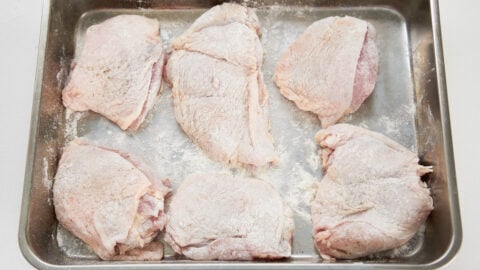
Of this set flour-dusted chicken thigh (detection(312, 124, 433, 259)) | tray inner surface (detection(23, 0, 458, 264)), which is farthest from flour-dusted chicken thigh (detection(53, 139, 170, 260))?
flour-dusted chicken thigh (detection(312, 124, 433, 259))

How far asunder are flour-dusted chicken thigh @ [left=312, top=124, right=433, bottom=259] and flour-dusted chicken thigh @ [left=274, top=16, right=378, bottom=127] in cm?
15

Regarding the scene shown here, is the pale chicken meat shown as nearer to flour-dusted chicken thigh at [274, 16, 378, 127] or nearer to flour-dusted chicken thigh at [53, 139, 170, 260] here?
flour-dusted chicken thigh at [274, 16, 378, 127]

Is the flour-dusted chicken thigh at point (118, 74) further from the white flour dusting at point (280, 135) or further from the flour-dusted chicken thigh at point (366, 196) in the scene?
the flour-dusted chicken thigh at point (366, 196)

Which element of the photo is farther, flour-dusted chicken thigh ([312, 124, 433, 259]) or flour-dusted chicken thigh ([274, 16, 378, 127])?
flour-dusted chicken thigh ([274, 16, 378, 127])

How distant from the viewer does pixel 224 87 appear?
94.0 inches

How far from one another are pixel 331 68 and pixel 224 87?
1.63 ft

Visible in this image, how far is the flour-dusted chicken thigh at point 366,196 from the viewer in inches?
85.2

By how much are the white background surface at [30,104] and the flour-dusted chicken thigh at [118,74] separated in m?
0.27

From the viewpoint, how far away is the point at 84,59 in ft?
8.17

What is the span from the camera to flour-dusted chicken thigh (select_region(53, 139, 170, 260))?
2.18 meters

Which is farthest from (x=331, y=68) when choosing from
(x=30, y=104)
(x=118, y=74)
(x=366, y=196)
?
(x=30, y=104)

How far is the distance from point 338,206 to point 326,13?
1013 mm

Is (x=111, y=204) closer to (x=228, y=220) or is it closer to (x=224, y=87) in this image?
(x=228, y=220)

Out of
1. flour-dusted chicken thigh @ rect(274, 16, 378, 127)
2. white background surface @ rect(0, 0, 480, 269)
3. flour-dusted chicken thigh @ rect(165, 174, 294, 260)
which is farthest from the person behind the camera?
flour-dusted chicken thigh @ rect(274, 16, 378, 127)
